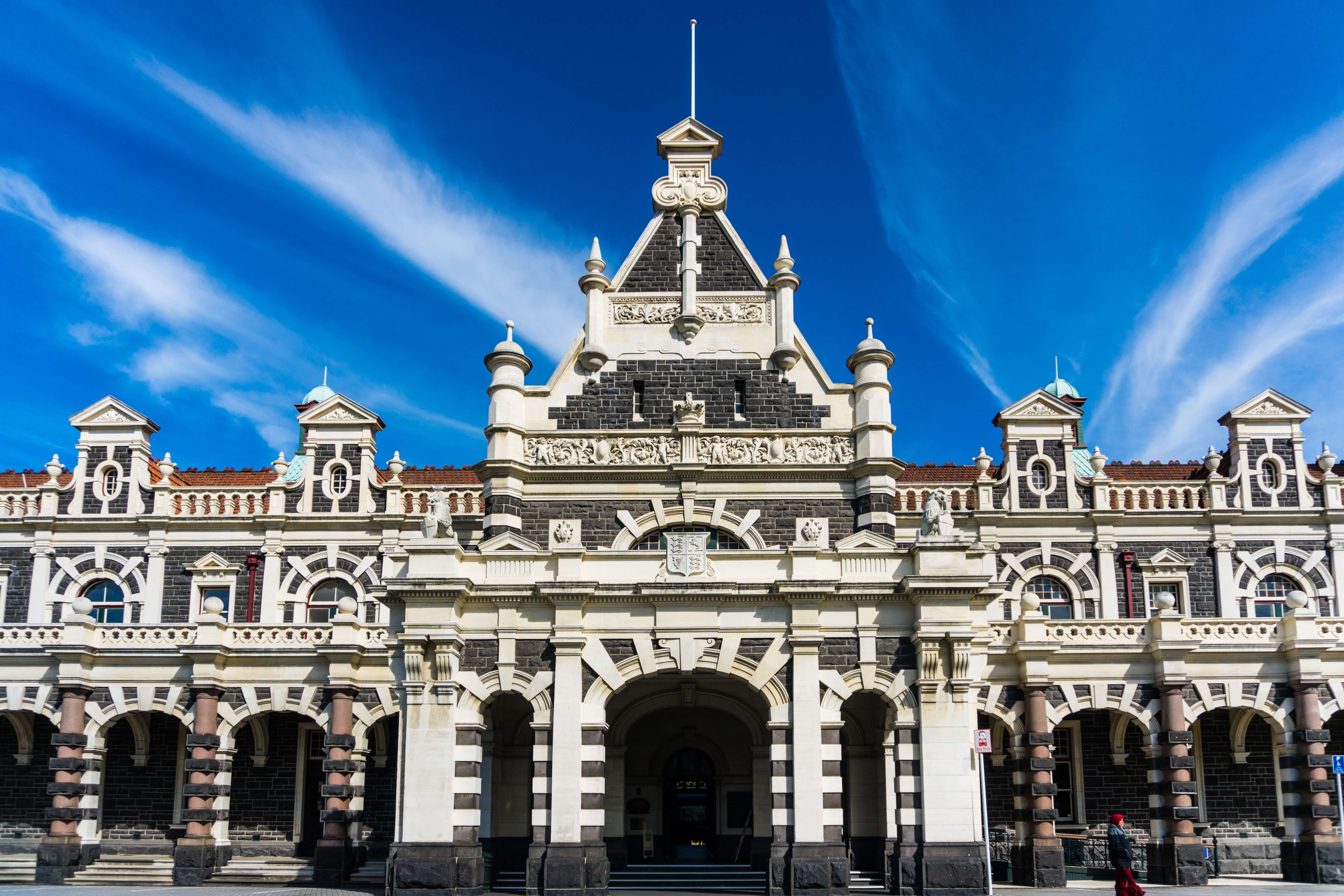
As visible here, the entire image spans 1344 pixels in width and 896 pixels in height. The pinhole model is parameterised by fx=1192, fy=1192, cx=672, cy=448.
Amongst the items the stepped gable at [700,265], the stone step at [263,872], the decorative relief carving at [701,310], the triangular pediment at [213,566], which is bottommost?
the stone step at [263,872]

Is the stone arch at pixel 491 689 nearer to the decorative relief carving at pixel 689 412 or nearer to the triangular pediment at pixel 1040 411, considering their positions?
the decorative relief carving at pixel 689 412

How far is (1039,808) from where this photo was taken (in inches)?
1179

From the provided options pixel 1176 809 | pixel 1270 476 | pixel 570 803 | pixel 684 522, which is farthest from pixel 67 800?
pixel 1270 476

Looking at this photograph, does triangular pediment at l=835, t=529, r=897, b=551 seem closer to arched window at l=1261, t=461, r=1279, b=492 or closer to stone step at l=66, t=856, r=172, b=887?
arched window at l=1261, t=461, r=1279, b=492

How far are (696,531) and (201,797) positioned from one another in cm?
1503

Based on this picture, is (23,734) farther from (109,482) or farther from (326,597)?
(326,597)

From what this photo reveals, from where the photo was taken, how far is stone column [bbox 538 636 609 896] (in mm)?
24312

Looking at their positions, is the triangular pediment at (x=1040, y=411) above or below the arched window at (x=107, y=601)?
above

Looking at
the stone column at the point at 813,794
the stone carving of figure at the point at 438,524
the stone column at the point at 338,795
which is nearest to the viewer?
→ the stone column at the point at 813,794

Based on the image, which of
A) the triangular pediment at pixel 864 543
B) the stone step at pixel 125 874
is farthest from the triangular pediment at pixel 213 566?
the triangular pediment at pixel 864 543

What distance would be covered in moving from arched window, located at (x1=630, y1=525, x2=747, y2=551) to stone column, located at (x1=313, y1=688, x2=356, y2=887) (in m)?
8.74

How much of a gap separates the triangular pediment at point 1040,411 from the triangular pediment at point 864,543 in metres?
12.2

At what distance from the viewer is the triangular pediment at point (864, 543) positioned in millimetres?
26422

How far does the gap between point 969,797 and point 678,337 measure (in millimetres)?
14330
